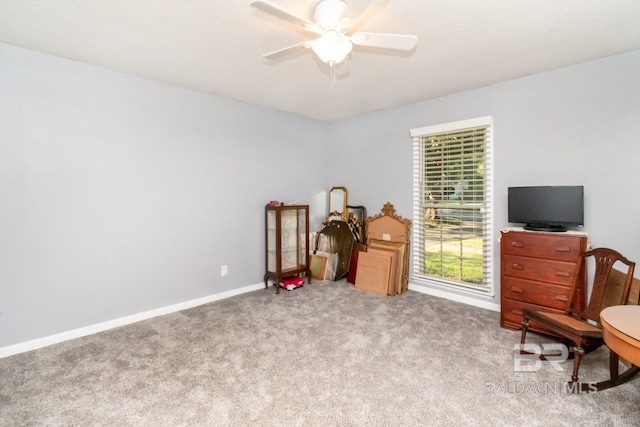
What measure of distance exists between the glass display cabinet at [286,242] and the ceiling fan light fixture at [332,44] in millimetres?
2277

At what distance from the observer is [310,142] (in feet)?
15.8

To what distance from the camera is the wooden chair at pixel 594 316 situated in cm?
199

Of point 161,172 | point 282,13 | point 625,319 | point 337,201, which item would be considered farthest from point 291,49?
point 337,201

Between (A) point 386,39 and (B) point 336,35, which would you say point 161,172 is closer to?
(B) point 336,35

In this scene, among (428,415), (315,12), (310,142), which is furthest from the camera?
(310,142)

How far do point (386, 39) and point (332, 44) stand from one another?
1.14 ft

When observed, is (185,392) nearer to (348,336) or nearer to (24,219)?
(348,336)

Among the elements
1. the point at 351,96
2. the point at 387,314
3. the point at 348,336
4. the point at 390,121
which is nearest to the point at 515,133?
the point at 390,121

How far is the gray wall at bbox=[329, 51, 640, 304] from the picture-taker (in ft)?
8.49

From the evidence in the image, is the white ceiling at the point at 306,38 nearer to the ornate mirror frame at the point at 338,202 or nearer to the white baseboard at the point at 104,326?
the ornate mirror frame at the point at 338,202

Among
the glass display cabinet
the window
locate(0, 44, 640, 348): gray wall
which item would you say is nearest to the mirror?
the glass display cabinet

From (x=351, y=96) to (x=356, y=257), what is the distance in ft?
7.31

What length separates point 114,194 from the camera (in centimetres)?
294
